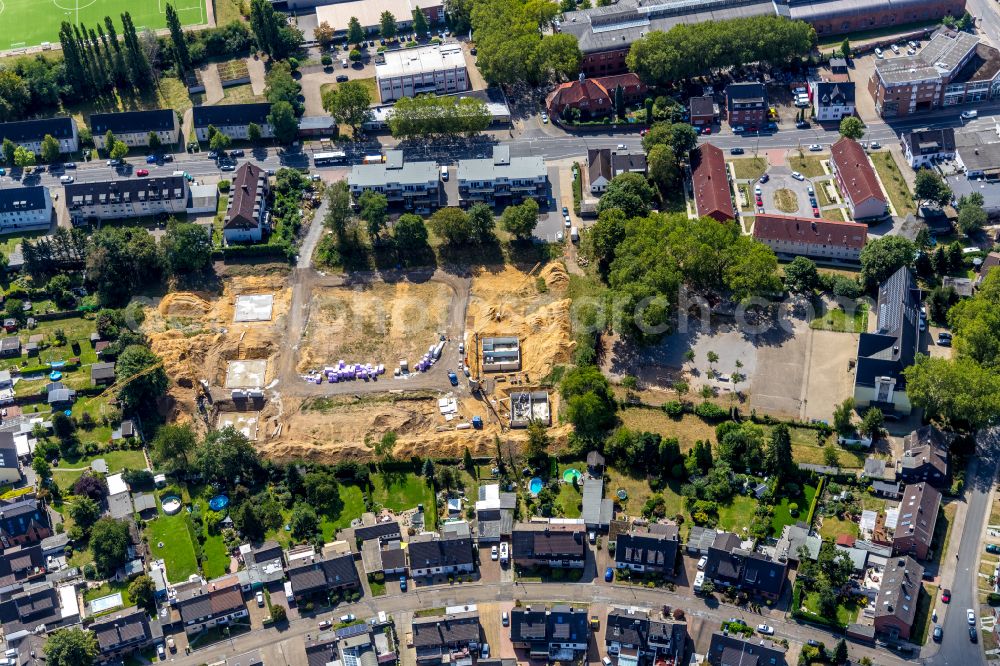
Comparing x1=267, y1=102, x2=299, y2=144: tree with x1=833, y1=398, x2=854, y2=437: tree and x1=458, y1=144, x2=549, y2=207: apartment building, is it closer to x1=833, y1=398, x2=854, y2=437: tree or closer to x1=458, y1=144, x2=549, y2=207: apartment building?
x1=458, y1=144, x2=549, y2=207: apartment building

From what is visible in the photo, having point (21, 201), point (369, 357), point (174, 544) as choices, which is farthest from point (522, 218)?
point (21, 201)

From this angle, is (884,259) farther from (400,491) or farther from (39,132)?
(39,132)

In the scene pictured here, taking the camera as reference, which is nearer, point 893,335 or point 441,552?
point 441,552

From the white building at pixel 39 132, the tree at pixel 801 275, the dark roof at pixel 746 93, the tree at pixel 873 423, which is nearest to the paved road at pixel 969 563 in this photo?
the tree at pixel 873 423

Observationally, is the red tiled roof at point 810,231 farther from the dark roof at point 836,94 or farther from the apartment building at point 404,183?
the apartment building at point 404,183

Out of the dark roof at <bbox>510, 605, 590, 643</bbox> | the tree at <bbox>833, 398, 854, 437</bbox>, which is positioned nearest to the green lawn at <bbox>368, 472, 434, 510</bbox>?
the dark roof at <bbox>510, 605, 590, 643</bbox>

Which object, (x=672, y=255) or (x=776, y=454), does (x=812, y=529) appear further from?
(x=672, y=255)
